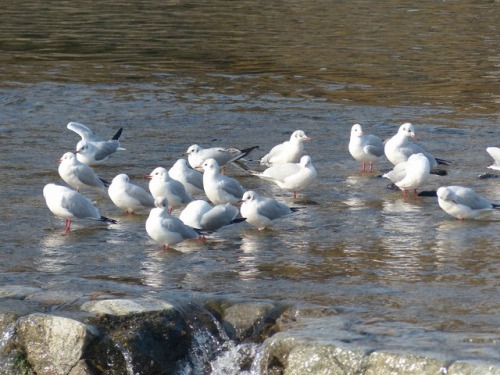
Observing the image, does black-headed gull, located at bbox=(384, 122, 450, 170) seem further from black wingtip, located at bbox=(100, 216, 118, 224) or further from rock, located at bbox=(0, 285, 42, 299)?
rock, located at bbox=(0, 285, 42, 299)

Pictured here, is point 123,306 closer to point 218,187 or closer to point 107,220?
point 107,220

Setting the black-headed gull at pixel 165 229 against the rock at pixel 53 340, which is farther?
the black-headed gull at pixel 165 229

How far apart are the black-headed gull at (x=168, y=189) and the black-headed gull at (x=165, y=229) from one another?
119 cm

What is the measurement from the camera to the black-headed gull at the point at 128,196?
35.6ft

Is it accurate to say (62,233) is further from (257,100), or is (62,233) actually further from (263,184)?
(257,100)

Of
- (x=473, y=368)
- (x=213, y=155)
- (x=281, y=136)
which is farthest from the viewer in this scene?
(x=281, y=136)

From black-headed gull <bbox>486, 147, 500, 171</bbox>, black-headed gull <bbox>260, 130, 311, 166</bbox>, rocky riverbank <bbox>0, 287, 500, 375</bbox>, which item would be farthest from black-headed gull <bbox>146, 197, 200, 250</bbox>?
black-headed gull <bbox>486, 147, 500, 171</bbox>

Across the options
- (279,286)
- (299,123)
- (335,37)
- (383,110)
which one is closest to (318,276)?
(279,286)

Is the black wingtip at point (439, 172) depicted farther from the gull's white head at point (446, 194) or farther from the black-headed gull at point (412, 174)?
the gull's white head at point (446, 194)

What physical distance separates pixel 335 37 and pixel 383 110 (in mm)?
9341

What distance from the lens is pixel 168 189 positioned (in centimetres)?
1096

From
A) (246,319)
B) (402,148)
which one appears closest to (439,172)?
(402,148)

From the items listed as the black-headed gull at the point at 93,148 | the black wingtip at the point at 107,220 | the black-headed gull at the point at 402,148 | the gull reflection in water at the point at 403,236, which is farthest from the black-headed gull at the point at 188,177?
the black-headed gull at the point at 402,148

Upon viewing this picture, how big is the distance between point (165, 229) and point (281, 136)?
5812 mm
